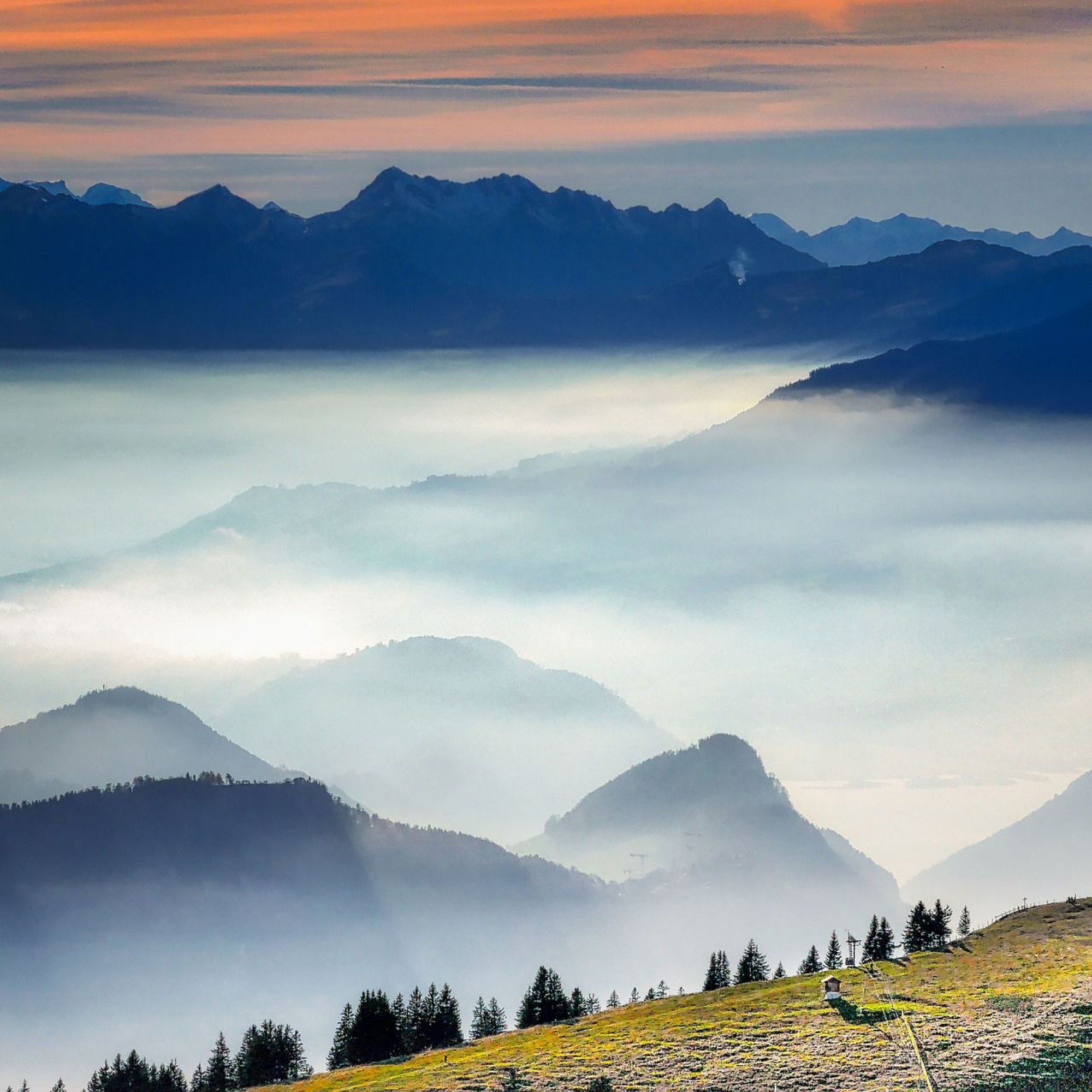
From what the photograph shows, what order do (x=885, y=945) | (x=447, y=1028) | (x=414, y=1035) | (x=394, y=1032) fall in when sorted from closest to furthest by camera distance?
(x=447, y=1028) → (x=394, y=1032) → (x=414, y=1035) → (x=885, y=945)

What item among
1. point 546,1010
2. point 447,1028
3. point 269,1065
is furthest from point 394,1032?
point 546,1010

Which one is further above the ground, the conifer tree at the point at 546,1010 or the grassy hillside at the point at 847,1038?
the conifer tree at the point at 546,1010

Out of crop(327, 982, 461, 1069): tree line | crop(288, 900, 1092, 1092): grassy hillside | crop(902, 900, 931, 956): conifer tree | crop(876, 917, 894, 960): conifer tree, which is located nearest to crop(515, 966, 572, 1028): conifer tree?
crop(327, 982, 461, 1069): tree line

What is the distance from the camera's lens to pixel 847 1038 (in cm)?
14875

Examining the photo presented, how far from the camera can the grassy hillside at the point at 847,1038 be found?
13525 cm

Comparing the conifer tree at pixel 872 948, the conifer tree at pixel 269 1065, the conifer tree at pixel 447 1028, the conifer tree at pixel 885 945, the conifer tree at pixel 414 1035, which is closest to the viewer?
the conifer tree at pixel 269 1065

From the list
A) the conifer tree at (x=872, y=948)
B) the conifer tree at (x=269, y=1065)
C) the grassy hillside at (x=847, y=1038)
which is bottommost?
the grassy hillside at (x=847, y=1038)

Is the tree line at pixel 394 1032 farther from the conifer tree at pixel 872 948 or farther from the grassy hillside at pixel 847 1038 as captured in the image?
the conifer tree at pixel 872 948

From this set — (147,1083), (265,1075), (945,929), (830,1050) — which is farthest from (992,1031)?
(147,1083)

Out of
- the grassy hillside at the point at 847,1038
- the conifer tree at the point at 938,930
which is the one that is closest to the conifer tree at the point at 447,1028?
the grassy hillside at the point at 847,1038

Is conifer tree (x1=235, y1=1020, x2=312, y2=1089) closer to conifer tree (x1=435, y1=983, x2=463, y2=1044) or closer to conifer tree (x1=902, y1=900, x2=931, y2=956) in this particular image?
conifer tree (x1=435, y1=983, x2=463, y2=1044)

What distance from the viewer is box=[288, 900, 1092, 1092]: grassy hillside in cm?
13525

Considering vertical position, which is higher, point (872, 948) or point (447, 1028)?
point (872, 948)

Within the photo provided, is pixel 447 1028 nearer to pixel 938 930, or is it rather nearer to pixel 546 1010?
pixel 546 1010
